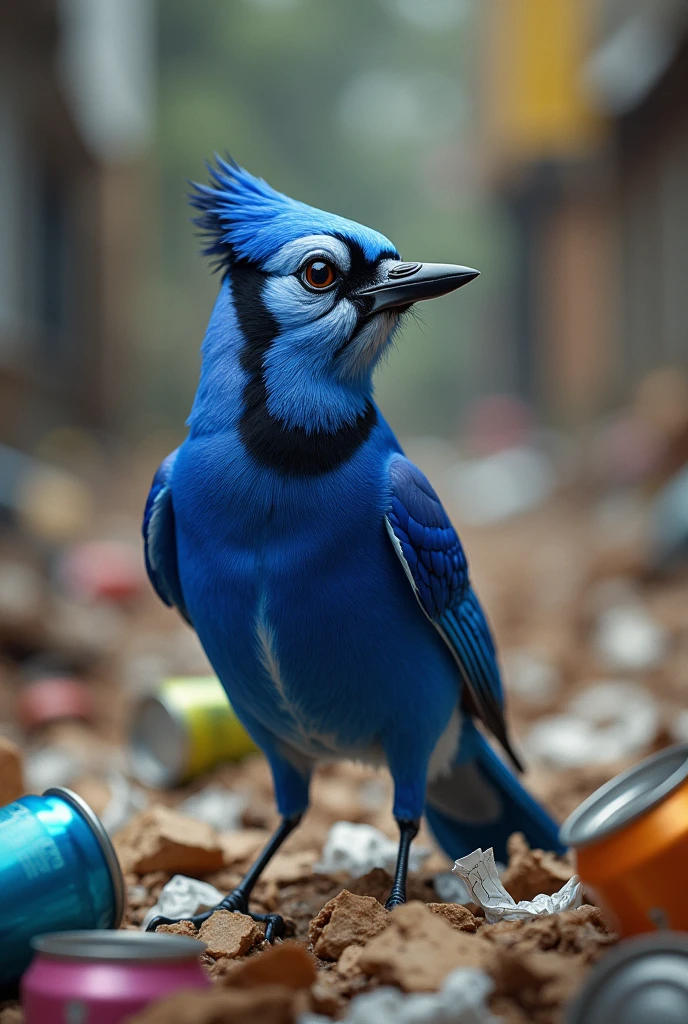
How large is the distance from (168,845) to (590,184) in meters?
12.5

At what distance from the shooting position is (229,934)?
1.78 m

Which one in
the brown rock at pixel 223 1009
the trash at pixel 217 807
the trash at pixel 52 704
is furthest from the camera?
the trash at pixel 52 704

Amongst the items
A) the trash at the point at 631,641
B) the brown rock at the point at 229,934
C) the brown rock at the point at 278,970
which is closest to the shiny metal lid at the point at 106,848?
the brown rock at the point at 229,934

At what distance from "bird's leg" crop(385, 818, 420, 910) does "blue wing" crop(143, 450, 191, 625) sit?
605 mm

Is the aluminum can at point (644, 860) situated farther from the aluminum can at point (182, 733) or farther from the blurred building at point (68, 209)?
the blurred building at point (68, 209)

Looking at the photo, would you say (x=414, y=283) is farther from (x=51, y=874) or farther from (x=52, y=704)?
(x=52, y=704)

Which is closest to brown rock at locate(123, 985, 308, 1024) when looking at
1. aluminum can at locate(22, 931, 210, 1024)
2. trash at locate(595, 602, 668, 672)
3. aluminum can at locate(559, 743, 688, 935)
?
aluminum can at locate(22, 931, 210, 1024)

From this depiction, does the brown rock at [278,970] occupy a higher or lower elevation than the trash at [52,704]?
higher

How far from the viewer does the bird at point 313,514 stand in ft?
6.13

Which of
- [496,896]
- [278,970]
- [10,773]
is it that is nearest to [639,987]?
[278,970]

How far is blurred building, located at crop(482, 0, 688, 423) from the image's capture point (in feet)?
33.8

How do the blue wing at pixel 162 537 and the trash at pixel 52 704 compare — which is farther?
the trash at pixel 52 704

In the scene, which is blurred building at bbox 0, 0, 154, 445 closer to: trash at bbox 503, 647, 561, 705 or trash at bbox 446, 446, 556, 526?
trash at bbox 446, 446, 556, 526

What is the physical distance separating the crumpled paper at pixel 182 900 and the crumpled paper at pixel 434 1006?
747 mm
